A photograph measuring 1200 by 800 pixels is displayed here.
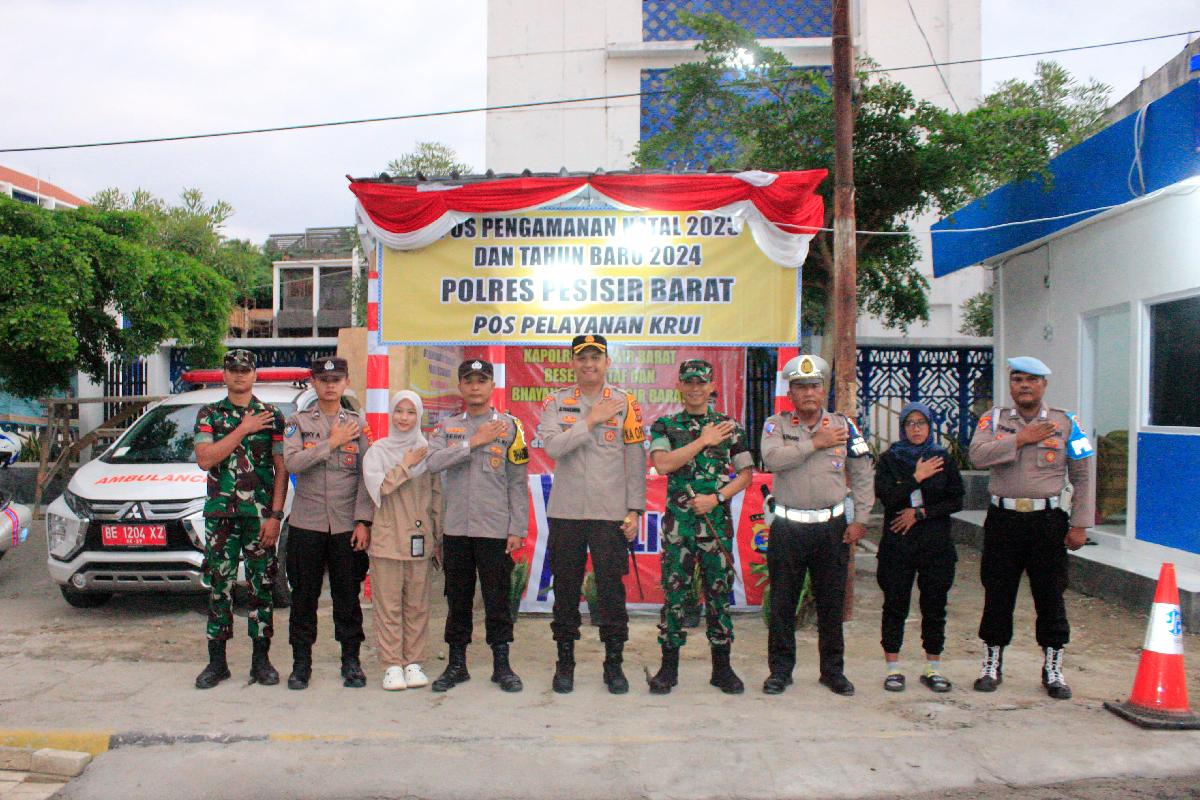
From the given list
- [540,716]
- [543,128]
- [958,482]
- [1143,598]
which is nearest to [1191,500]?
[1143,598]

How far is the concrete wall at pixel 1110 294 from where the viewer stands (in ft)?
24.6

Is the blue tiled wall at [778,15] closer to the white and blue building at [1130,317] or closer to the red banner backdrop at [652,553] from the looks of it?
the white and blue building at [1130,317]

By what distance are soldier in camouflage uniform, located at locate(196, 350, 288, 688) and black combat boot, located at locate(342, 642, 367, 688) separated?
397 millimetres

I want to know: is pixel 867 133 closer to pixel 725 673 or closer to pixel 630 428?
pixel 630 428

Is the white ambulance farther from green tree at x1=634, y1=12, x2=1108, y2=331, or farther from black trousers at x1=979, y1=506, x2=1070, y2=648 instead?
green tree at x1=634, y1=12, x2=1108, y2=331

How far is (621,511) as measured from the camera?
17.0ft

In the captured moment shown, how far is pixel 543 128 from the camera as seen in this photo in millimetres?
18766

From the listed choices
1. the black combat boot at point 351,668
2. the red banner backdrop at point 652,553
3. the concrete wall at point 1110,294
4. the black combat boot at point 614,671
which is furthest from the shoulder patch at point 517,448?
the concrete wall at point 1110,294

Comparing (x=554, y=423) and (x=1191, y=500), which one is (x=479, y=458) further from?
(x=1191, y=500)

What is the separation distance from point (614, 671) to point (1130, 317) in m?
5.95

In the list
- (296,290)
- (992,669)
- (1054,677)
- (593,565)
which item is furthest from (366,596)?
(296,290)

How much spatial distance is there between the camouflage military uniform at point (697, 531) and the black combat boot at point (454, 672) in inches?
41.4

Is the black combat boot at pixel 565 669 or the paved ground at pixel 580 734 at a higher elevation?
the black combat boot at pixel 565 669

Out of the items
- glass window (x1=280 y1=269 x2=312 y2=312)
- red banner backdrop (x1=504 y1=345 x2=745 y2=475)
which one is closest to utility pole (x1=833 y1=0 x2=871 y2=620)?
red banner backdrop (x1=504 y1=345 x2=745 y2=475)
